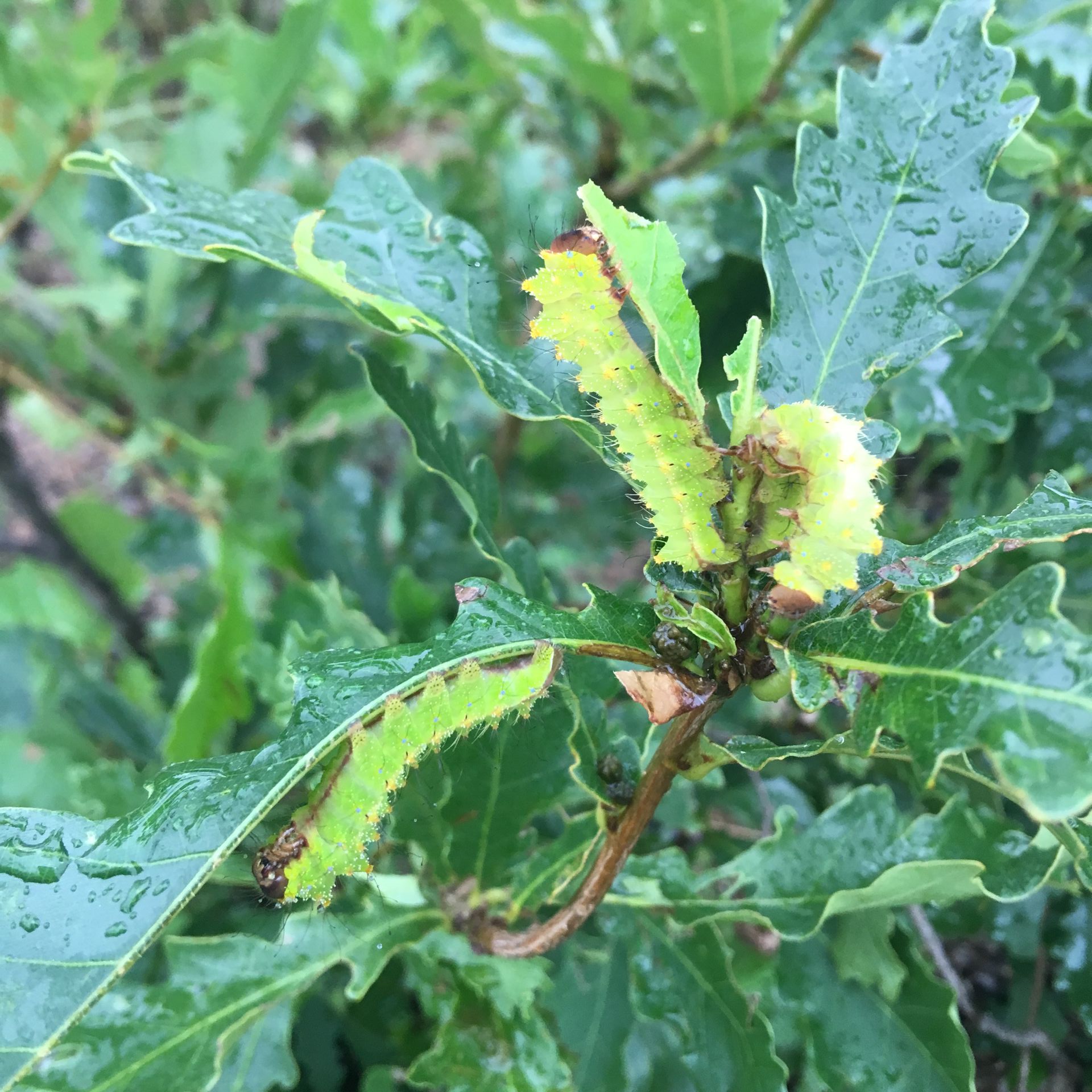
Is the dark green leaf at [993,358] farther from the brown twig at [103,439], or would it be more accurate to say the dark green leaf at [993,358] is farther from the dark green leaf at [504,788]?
the brown twig at [103,439]

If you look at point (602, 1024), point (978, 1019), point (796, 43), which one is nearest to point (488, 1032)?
point (602, 1024)

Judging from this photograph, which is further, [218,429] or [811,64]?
[218,429]

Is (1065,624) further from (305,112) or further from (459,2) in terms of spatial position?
(305,112)

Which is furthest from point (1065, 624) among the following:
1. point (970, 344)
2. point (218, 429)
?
point (218, 429)

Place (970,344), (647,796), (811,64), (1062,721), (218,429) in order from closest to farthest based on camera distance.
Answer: (1062,721), (647,796), (970,344), (811,64), (218,429)

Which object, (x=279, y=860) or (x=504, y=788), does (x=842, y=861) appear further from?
(x=279, y=860)

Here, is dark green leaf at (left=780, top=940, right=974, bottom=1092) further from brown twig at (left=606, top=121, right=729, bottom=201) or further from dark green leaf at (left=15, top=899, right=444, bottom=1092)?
brown twig at (left=606, top=121, right=729, bottom=201)
